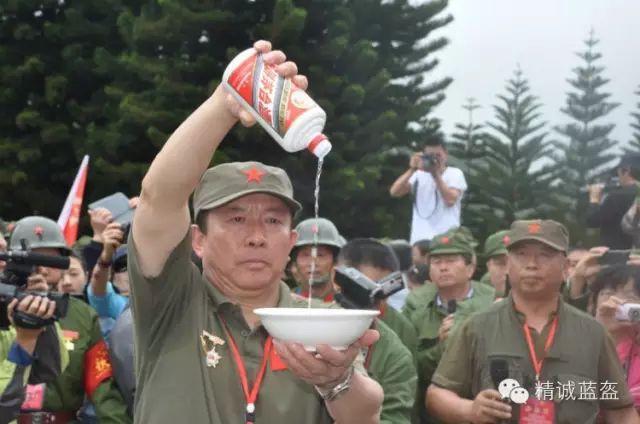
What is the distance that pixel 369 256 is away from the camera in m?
8.66

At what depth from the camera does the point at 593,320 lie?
18.6 ft

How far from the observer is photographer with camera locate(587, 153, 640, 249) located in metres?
8.48

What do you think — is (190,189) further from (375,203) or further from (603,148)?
(603,148)

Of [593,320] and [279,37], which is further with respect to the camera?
[279,37]

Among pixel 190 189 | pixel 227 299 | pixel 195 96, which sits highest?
pixel 195 96

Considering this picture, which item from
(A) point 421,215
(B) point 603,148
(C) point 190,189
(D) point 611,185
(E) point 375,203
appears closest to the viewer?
(C) point 190,189

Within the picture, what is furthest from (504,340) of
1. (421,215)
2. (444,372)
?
(421,215)

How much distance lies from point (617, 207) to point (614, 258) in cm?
219

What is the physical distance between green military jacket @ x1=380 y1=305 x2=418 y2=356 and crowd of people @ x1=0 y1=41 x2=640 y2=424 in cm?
1

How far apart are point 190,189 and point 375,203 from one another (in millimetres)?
19381

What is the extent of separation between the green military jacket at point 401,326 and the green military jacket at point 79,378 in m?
2.00

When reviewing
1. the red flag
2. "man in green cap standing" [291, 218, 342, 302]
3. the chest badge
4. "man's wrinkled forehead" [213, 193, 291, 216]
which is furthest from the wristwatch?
the red flag

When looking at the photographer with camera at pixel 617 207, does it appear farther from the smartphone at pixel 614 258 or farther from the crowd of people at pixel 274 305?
the smartphone at pixel 614 258

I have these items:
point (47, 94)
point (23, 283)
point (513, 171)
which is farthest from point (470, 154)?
point (23, 283)
